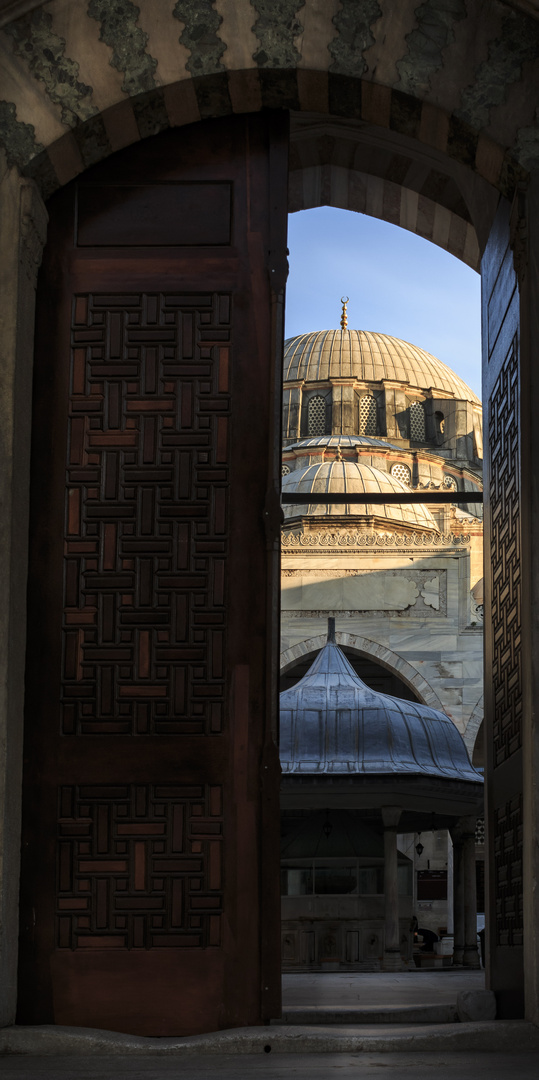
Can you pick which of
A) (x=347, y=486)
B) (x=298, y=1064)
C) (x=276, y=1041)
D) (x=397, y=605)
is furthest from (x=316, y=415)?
(x=298, y=1064)

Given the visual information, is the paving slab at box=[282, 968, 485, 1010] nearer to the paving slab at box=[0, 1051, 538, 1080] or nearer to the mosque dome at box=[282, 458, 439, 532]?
the paving slab at box=[0, 1051, 538, 1080]

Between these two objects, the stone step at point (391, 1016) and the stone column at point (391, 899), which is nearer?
the stone step at point (391, 1016)

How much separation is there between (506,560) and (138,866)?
6.33 feet

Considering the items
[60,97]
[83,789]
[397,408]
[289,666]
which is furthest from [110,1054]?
[397,408]

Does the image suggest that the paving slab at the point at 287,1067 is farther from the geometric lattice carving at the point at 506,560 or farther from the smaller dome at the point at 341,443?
the smaller dome at the point at 341,443

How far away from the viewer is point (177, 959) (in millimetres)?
4379

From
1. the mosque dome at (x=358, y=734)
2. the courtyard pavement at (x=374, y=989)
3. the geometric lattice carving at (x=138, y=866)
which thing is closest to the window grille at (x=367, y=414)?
the mosque dome at (x=358, y=734)

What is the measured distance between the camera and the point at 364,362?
47.5 metres

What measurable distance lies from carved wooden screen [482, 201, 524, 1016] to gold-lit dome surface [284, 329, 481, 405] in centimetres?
4026

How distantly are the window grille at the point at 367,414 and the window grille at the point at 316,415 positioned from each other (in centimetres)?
183

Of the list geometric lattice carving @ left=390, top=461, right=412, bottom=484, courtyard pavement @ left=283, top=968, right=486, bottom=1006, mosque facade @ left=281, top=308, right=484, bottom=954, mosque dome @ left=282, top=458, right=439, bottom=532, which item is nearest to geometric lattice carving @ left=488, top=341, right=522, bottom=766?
courtyard pavement @ left=283, top=968, right=486, bottom=1006

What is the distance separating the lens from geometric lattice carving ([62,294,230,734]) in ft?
15.2

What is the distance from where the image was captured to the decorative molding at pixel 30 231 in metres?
4.69

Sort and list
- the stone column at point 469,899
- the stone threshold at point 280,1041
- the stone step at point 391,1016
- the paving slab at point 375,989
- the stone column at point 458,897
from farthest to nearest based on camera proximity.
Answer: the stone column at point 458,897, the stone column at point 469,899, the paving slab at point 375,989, the stone step at point 391,1016, the stone threshold at point 280,1041
